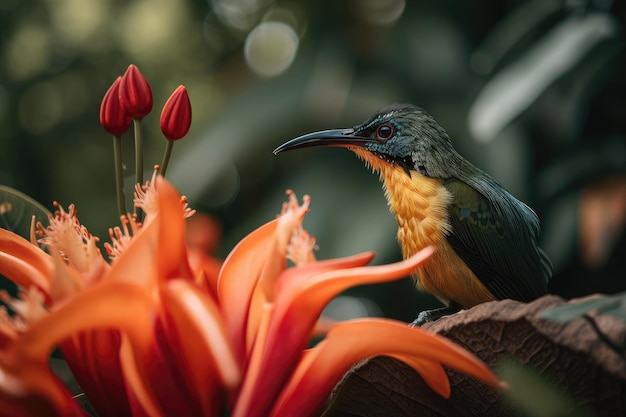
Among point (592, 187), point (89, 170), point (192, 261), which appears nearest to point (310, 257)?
point (192, 261)

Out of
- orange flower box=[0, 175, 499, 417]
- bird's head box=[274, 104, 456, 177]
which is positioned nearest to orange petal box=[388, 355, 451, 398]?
orange flower box=[0, 175, 499, 417]

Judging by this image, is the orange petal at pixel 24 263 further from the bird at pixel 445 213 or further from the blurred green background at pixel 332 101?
the blurred green background at pixel 332 101

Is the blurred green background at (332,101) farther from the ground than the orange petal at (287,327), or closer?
farther from the ground

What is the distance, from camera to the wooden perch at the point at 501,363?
50 centimetres

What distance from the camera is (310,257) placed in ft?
2.20

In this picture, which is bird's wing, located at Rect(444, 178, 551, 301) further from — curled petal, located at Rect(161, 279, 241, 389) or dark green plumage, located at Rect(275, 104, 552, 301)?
curled petal, located at Rect(161, 279, 241, 389)

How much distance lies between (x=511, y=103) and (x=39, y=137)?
1716mm

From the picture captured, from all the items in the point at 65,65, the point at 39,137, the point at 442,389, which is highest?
the point at 65,65

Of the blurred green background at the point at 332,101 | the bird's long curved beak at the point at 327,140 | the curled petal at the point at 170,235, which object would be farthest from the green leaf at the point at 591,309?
the blurred green background at the point at 332,101

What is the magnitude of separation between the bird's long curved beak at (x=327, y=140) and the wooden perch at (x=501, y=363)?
0.35 meters

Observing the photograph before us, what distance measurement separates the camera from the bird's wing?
0.99m

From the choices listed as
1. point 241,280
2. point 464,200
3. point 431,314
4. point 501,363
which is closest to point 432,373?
point 501,363

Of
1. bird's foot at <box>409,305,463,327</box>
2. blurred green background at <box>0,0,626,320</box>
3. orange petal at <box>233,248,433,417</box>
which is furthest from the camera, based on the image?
blurred green background at <box>0,0,626,320</box>

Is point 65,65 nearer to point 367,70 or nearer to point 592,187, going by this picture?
point 367,70
